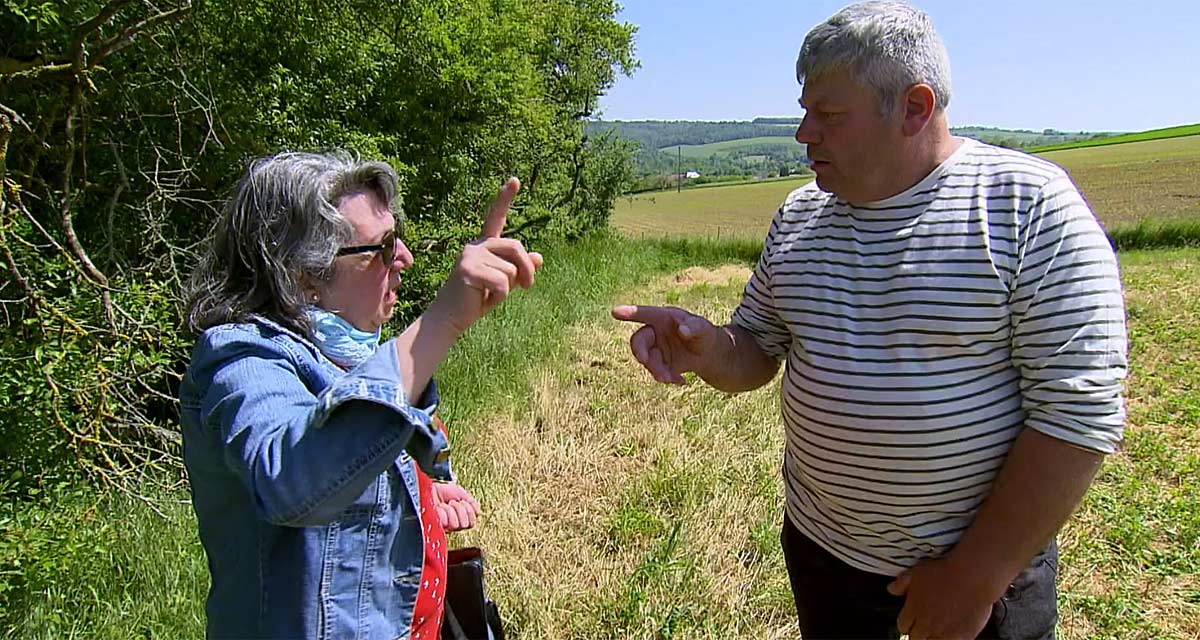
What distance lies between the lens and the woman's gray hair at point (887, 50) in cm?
144

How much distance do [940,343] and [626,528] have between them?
2288mm

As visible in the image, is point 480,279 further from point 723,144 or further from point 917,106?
point 723,144

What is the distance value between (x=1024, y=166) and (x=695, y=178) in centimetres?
4429

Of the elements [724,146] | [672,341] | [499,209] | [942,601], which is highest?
[724,146]

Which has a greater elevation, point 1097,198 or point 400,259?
point 400,259

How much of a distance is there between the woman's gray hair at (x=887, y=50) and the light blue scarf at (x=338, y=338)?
1082 millimetres

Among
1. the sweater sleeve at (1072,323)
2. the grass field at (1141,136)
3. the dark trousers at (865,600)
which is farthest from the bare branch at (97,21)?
the grass field at (1141,136)

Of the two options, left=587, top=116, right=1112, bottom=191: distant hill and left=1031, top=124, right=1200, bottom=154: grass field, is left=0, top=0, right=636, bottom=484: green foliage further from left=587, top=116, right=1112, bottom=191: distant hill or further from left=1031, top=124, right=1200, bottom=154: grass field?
left=1031, top=124, right=1200, bottom=154: grass field

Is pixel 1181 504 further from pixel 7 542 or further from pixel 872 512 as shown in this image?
pixel 7 542

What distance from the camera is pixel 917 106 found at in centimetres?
149

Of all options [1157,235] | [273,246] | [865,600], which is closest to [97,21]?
[273,246]

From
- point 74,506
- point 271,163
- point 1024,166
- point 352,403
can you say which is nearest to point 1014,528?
point 1024,166

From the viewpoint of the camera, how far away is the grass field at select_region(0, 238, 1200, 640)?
2826mm

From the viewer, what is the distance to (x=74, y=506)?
3.38m
